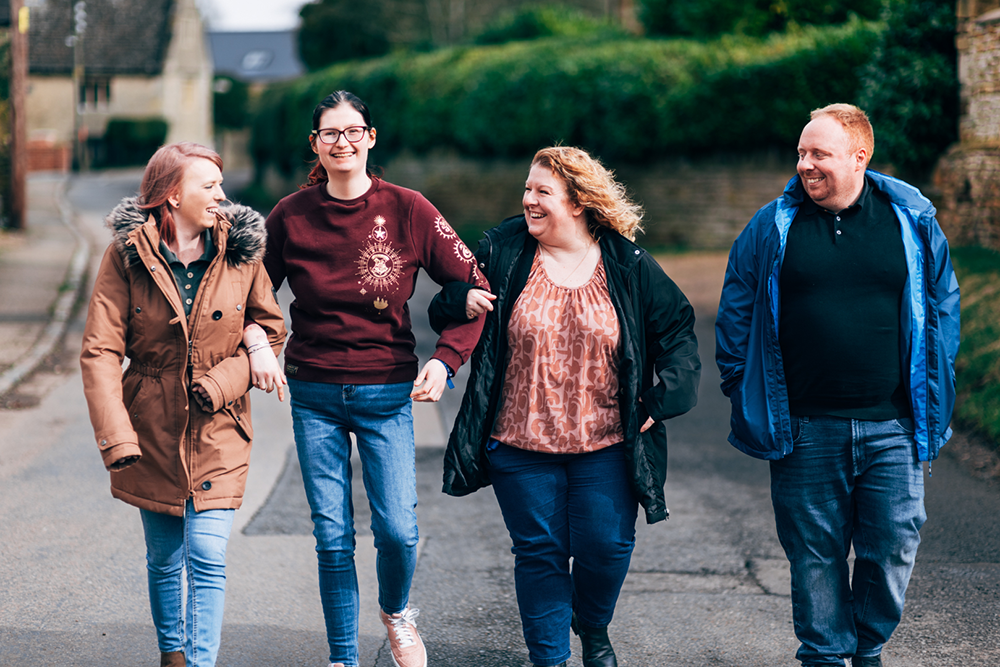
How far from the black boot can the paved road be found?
1.05ft

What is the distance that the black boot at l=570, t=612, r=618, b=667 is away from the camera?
348 cm

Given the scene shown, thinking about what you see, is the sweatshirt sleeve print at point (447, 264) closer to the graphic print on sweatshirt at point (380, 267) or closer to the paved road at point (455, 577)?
the graphic print on sweatshirt at point (380, 267)

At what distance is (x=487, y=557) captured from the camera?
16.2 feet

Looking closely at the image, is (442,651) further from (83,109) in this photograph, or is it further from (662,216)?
(83,109)

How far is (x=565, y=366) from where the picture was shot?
11.0 ft

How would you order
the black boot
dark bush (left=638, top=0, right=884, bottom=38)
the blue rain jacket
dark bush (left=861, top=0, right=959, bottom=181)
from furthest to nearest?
dark bush (left=638, top=0, right=884, bottom=38), dark bush (left=861, top=0, right=959, bottom=181), the black boot, the blue rain jacket

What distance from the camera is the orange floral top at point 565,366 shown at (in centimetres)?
332

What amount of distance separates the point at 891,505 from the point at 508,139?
1638cm

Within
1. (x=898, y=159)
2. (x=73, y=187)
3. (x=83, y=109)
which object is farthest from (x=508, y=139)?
(x=83, y=109)

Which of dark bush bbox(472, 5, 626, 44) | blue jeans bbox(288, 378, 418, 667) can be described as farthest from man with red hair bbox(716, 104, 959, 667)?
dark bush bbox(472, 5, 626, 44)

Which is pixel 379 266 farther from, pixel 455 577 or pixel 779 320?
pixel 455 577

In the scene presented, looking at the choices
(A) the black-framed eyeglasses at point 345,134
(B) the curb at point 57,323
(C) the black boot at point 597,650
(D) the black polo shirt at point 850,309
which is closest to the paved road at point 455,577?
(C) the black boot at point 597,650

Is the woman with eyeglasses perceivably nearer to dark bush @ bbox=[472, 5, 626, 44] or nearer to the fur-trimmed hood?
the fur-trimmed hood

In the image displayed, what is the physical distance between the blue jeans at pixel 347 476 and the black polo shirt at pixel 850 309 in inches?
53.2
